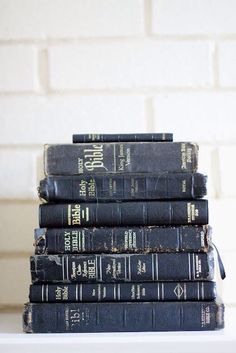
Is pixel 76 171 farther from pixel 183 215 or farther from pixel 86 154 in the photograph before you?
pixel 183 215

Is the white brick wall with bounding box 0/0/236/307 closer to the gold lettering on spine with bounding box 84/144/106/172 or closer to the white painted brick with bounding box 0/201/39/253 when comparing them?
the white painted brick with bounding box 0/201/39/253

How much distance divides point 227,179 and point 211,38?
25 centimetres

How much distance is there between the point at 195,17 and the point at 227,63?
10 centimetres

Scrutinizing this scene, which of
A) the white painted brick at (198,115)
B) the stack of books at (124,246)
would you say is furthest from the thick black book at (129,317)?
the white painted brick at (198,115)

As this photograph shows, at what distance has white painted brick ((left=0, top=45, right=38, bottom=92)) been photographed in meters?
0.97

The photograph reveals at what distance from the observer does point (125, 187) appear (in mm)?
733

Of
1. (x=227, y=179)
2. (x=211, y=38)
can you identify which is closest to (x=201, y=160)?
(x=227, y=179)

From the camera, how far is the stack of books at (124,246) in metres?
0.71

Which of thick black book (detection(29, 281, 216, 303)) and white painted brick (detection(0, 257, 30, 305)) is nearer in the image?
thick black book (detection(29, 281, 216, 303))

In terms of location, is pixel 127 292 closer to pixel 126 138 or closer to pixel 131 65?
pixel 126 138

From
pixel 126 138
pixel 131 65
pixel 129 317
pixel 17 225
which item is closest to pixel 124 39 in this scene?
pixel 131 65

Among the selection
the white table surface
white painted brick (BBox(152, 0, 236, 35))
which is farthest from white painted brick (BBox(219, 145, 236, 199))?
the white table surface

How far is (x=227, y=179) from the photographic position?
3.12ft

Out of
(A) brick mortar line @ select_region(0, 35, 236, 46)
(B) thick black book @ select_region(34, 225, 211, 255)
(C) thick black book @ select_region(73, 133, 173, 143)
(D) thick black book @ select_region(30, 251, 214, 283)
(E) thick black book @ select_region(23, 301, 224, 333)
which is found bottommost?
(E) thick black book @ select_region(23, 301, 224, 333)
